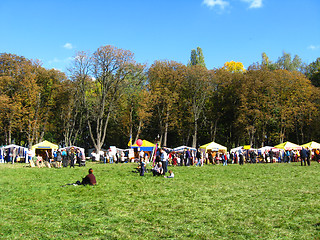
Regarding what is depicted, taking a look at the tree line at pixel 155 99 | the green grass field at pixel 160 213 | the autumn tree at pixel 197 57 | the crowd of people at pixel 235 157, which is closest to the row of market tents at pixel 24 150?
the tree line at pixel 155 99

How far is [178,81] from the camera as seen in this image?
145 feet

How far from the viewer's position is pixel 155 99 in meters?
43.8

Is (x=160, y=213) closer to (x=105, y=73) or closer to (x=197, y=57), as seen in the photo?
(x=105, y=73)

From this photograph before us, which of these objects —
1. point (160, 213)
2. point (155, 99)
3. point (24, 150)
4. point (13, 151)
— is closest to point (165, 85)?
point (155, 99)

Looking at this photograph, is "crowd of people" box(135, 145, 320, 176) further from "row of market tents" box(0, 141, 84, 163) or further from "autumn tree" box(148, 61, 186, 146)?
"row of market tents" box(0, 141, 84, 163)

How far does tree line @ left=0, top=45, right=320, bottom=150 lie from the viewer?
132 feet

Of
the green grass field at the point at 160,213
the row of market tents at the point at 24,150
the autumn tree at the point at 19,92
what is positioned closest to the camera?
the green grass field at the point at 160,213

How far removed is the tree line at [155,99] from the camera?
4028 cm

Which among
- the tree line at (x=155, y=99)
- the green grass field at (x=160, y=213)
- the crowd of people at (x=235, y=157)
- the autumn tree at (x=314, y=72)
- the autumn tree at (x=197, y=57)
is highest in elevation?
the autumn tree at (x=197, y=57)

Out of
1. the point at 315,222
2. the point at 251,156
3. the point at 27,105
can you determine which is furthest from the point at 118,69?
the point at 315,222

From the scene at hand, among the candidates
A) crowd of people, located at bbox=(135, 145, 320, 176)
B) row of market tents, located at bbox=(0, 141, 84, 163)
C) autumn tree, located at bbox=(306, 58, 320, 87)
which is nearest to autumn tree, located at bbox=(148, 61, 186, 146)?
crowd of people, located at bbox=(135, 145, 320, 176)

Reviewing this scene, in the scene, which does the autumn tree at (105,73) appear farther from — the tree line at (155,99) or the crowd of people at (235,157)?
the crowd of people at (235,157)

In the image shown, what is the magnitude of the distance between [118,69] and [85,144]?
949 inches

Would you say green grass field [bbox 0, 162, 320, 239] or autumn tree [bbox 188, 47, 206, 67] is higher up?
autumn tree [bbox 188, 47, 206, 67]
